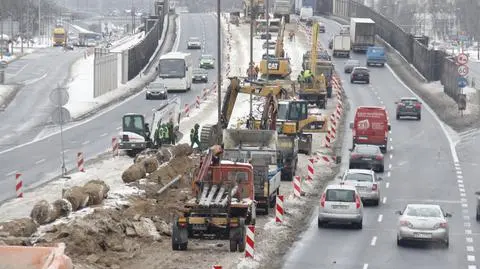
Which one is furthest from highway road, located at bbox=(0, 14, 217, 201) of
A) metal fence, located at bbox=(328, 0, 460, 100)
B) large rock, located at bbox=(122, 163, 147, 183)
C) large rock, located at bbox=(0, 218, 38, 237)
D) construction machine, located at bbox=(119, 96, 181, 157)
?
metal fence, located at bbox=(328, 0, 460, 100)

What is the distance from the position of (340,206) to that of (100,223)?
29.6 feet

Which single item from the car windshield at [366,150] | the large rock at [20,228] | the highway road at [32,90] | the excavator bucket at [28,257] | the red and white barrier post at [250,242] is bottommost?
the highway road at [32,90]

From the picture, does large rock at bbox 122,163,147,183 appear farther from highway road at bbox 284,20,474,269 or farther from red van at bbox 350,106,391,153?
red van at bbox 350,106,391,153

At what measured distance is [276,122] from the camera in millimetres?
53875

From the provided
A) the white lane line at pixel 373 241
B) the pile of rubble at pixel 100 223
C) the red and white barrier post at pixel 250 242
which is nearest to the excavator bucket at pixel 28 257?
the pile of rubble at pixel 100 223

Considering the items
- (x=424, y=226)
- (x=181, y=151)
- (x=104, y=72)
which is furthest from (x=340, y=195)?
(x=104, y=72)

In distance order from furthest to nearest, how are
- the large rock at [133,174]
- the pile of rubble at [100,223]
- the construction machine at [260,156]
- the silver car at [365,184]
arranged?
the large rock at [133,174] < the silver car at [365,184] < the construction machine at [260,156] < the pile of rubble at [100,223]

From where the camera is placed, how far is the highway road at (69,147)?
164ft

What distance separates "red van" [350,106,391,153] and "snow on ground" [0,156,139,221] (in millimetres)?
12345

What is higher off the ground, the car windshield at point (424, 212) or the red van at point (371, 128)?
the car windshield at point (424, 212)

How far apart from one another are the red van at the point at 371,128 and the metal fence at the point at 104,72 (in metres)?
31.3

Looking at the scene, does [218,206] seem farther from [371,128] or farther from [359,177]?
[371,128]

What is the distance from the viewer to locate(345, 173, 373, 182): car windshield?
143 ft

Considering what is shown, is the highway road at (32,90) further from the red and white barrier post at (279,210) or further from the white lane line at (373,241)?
the white lane line at (373,241)
